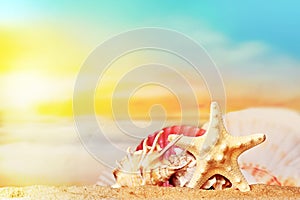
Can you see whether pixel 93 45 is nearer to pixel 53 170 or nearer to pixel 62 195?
pixel 53 170

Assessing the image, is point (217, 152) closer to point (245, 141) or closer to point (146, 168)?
point (245, 141)

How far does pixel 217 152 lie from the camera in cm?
137

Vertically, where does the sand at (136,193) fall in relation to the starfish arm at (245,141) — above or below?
below

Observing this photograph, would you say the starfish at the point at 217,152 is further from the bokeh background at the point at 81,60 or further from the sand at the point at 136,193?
the bokeh background at the point at 81,60

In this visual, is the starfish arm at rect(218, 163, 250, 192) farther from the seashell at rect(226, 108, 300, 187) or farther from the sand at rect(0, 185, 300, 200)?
the seashell at rect(226, 108, 300, 187)

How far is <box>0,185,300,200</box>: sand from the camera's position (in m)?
1.25

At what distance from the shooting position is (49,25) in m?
1.56

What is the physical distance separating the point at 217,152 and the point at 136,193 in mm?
243

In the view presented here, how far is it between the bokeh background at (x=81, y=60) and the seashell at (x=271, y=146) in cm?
6

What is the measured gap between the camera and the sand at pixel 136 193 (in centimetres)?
125

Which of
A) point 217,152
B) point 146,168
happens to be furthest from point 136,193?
point 217,152

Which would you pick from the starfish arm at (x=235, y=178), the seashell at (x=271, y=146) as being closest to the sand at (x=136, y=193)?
the starfish arm at (x=235, y=178)

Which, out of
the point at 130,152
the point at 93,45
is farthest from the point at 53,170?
the point at 93,45

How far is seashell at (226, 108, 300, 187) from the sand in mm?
209
